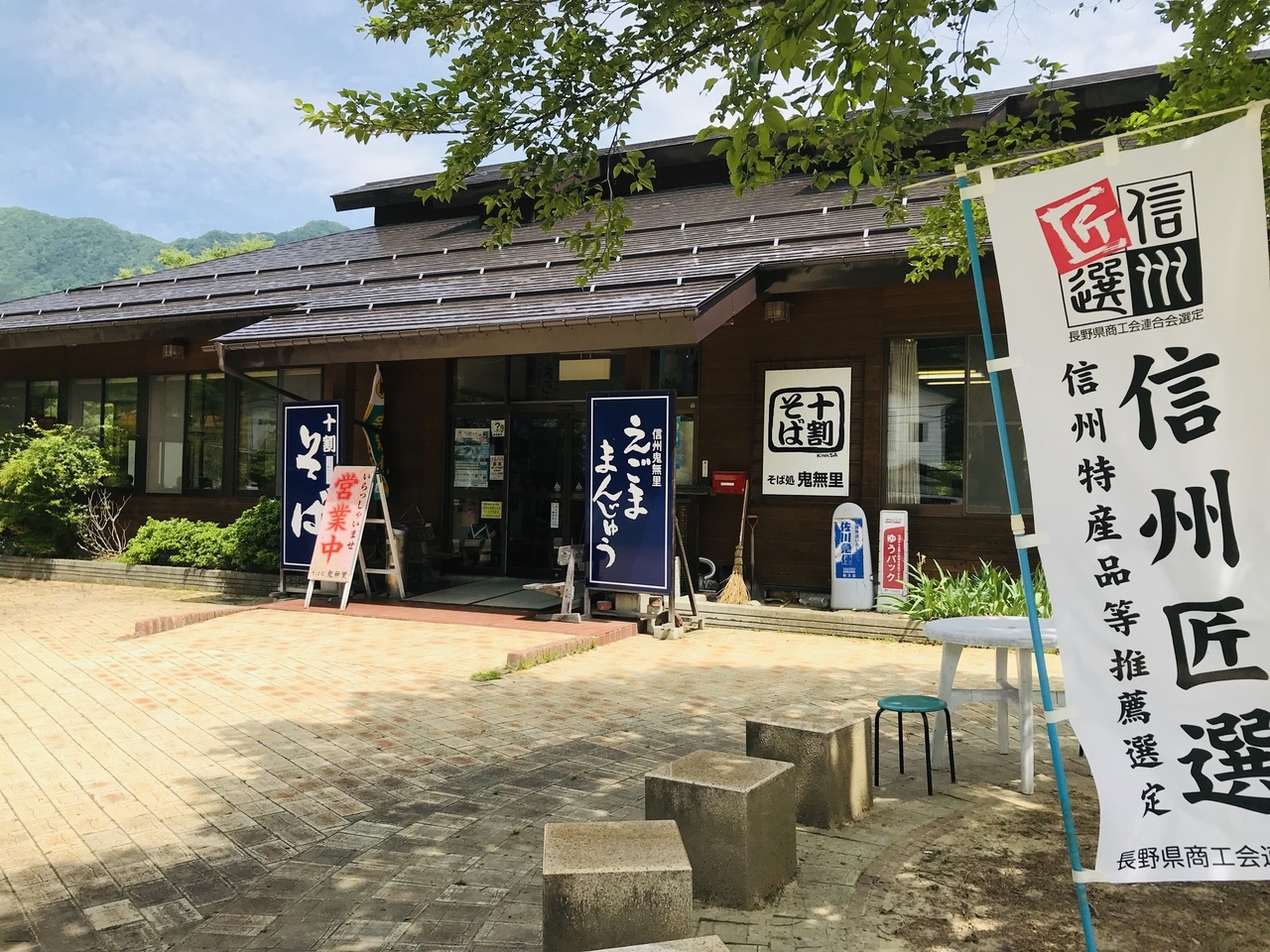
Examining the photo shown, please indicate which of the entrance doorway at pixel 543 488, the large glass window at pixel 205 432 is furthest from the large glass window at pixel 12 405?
the entrance doorway at pixel 543 488

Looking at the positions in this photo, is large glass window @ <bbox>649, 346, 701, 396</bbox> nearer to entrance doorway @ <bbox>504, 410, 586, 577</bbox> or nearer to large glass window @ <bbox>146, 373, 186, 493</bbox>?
entrance doorway @ <bbox>504, 410, 586, 577</bbox>

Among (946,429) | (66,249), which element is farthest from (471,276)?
(66,249)

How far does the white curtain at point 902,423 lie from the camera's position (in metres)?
10.0

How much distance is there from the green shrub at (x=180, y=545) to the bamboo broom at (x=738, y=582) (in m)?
6.90

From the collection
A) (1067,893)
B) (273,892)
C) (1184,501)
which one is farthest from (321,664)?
(1184,501)

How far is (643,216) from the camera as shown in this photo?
13180 mm

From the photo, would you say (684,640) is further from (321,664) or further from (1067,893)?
(1067,893)

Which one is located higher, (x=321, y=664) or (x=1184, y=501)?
(x=1184, y=501)

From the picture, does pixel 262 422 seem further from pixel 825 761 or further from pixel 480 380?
pixel 825 761

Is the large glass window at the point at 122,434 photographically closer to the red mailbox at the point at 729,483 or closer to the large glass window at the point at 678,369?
the large glass window at the point at 678,369

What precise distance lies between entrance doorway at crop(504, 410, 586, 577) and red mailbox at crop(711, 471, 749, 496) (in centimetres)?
209

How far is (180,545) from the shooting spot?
13.0 m

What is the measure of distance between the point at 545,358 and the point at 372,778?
818 cm

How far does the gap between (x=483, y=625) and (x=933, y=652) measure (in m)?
4.50
